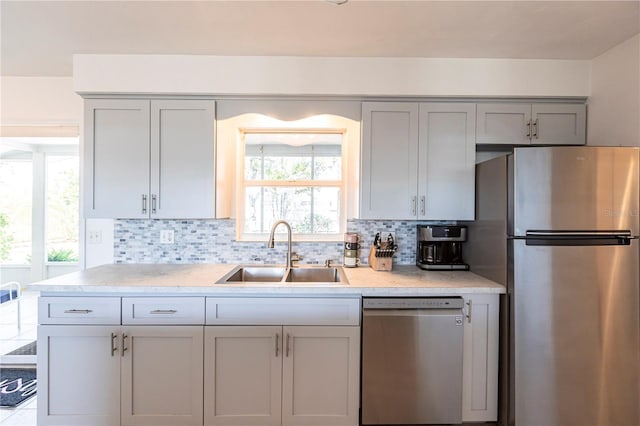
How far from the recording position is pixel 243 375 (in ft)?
5.99

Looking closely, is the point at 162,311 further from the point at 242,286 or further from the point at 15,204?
the point at 15,204

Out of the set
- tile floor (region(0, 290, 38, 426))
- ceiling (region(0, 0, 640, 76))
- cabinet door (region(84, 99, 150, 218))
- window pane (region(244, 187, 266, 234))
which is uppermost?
ceiling (region(0, 0, 640, 76))

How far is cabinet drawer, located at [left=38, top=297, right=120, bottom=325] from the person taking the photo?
1816mm

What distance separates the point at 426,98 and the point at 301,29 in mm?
973

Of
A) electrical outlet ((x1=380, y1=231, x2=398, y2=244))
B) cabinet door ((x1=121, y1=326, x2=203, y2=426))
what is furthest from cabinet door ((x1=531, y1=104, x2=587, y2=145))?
cabinet door ((x1=121, y1=326, x2=203, y2=426))

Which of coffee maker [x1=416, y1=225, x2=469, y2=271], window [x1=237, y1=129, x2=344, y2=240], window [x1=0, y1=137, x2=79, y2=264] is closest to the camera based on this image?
coffee maker [x1=416, y1=225, x2=469, y2=271]

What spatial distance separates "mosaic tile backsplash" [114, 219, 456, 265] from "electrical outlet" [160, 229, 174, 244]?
25mm

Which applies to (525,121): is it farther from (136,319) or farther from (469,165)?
(136,319)

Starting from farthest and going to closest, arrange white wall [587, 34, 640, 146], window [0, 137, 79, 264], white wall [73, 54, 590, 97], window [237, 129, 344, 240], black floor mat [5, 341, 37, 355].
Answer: window [0, 137, 79, 264], black floor mat [5, 341, 37, 355], window [237, 129, 344, 240], white wall [73, 54, 590, 97], white wall [587, 34, 640, 146]

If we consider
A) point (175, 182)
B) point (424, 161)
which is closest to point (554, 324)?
point (424, 161)

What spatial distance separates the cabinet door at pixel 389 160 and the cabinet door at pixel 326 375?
840 millimetres

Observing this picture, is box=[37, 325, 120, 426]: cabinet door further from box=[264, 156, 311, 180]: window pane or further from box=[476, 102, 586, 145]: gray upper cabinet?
box=[476, 102, 586, 145]: gray upper cabinet

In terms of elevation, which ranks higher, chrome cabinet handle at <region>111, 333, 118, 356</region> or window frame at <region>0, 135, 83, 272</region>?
Result: window frame at <region>0, 135, 83, 272</region>

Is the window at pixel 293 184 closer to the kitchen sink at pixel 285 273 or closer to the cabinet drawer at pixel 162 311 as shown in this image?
the kitchen sink at pixel 285 273
